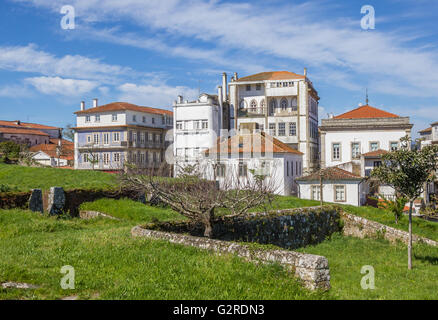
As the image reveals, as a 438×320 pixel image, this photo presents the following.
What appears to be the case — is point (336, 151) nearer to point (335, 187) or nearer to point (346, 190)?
point (335, 187)

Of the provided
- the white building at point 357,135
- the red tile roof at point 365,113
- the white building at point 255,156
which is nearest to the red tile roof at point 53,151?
the white building at point 255,156

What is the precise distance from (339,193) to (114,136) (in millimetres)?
34475

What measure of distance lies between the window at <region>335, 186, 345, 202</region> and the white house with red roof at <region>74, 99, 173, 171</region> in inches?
1084

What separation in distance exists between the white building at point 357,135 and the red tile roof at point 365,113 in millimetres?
195

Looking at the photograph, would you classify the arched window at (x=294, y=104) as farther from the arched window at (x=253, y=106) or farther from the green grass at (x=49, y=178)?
the green grass at (x=49, y=178)

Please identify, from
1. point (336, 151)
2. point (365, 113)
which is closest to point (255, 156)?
point (336, 151)

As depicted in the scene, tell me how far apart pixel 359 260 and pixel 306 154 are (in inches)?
1453

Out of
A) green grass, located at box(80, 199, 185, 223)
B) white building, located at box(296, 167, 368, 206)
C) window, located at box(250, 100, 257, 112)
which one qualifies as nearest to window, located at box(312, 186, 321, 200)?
white building, located at box(296, 167, 368, 206)

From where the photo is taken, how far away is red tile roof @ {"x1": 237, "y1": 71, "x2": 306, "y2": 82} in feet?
189

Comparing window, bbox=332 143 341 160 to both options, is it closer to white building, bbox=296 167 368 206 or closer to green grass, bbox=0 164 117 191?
white building, bbox=296 167 368 206

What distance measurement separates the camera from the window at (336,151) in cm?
5309

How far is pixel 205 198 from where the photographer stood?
16328 millimetres

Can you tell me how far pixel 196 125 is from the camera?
5678 centimetres
